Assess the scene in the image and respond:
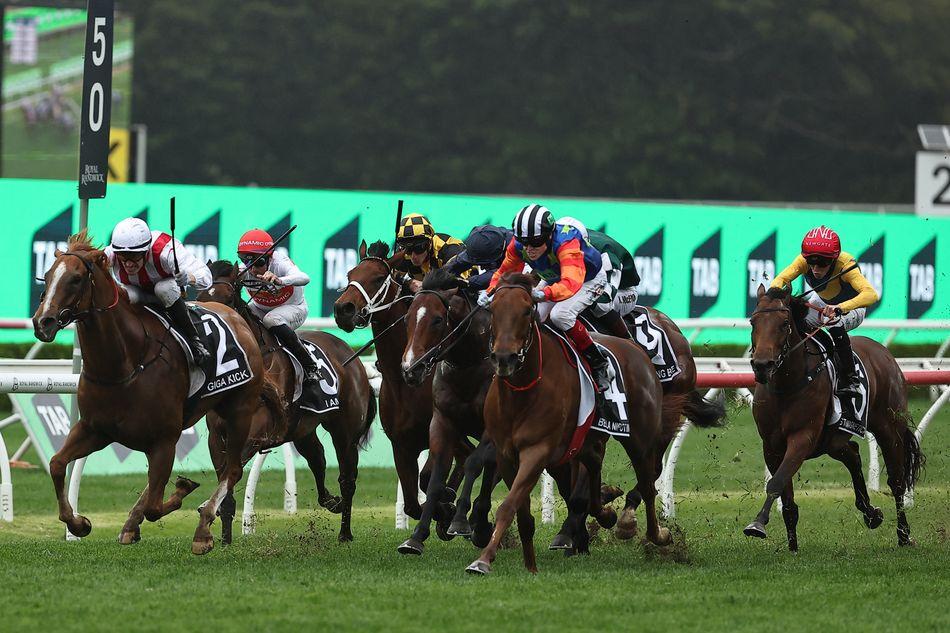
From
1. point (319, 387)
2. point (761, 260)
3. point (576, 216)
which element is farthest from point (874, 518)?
point (761, 260)

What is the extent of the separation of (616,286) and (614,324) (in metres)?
0.23

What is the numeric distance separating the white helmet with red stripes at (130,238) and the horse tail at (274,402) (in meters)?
1.20

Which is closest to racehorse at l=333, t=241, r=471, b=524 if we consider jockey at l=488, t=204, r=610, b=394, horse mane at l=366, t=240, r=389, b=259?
horse mane at l=366, t=240, r=389, b=259

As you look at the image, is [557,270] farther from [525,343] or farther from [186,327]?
[186,327]

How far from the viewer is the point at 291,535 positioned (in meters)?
9.16

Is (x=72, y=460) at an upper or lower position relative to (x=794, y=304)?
lower

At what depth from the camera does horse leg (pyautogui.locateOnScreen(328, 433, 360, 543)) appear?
910 cm

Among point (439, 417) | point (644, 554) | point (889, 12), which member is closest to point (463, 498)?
point (439, 417)

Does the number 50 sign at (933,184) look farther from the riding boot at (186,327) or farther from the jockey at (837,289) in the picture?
the riding boot at (186,327)

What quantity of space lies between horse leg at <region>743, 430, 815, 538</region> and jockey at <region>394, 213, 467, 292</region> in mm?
2038

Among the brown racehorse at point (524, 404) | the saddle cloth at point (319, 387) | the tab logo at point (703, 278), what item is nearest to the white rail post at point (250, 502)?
the saddle cloth at point (319, 387)

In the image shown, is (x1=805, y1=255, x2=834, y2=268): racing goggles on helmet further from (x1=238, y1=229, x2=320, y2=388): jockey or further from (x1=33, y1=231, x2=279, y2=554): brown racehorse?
(x1=33, y1=231, x2=279, y2=554): brown racehorse

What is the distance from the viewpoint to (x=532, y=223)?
7.55 meters

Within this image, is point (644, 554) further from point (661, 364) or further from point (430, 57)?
point (430, 57)
